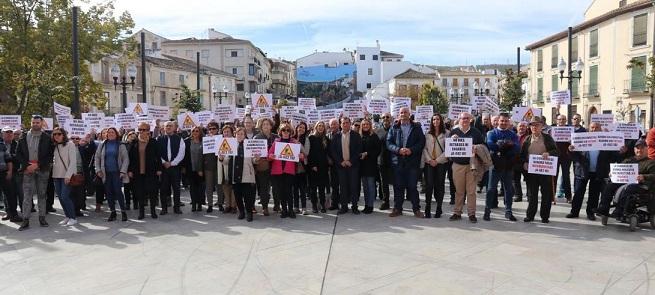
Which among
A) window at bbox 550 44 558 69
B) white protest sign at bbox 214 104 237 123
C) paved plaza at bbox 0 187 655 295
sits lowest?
paved plaza at bbox 0 187 655 295

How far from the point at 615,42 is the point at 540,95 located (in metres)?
12.2

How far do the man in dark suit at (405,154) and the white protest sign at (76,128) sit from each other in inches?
264

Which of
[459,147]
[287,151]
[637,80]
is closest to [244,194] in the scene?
[287,151]

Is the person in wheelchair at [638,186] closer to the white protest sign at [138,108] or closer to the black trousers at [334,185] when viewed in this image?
the black trousers at [334,185]

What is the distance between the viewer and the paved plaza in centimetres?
591

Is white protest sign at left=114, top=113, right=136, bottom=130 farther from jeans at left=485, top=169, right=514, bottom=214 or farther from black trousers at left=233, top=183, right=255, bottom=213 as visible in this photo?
jeans at left=485, top=169, right=514, bottom=214

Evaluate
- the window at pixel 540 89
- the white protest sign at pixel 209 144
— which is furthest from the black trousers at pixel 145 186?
the window at pixel 540 89

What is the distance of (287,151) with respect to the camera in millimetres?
9586

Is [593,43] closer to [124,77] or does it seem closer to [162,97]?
[124,77]

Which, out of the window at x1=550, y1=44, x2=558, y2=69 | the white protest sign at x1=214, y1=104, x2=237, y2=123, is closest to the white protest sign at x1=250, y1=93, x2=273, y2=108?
the white protest sign at x1=214, y1=104, x2=237, y2=123

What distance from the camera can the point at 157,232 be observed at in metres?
8.82

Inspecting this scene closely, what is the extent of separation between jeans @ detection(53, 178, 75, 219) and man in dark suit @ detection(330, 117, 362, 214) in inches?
190

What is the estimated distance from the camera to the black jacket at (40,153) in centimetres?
924

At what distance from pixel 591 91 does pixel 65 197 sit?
42.1 meters
